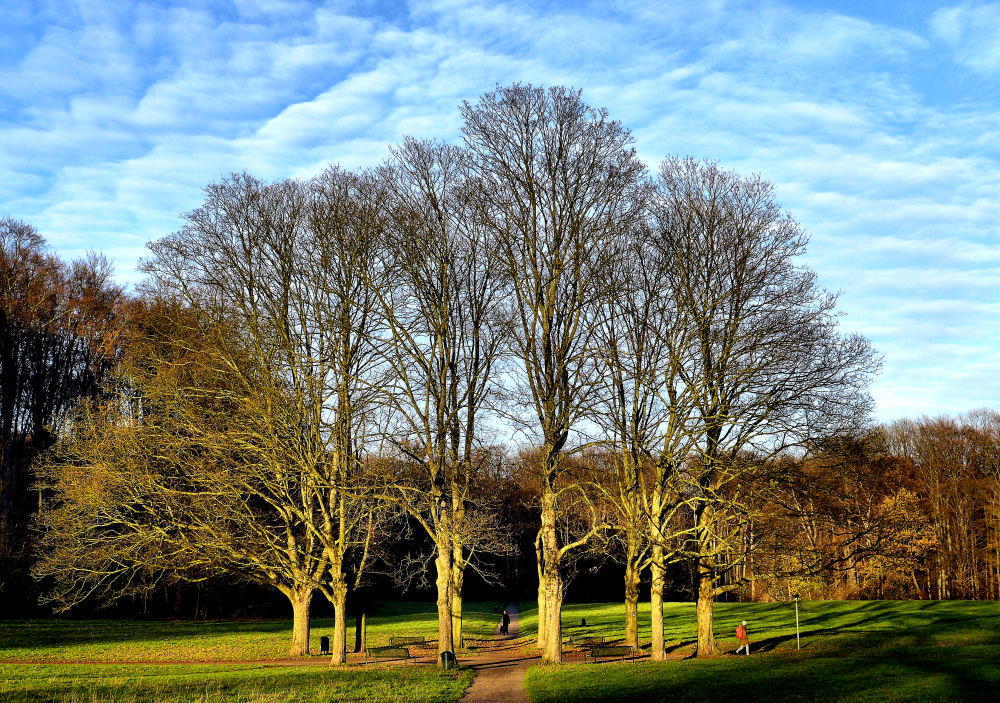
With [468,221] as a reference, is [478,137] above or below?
above

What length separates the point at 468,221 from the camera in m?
25.1

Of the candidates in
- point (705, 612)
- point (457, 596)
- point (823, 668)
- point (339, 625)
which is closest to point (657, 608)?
point (705, 612)

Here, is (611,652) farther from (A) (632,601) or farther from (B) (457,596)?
(B) (457,596)

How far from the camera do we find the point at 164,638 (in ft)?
116

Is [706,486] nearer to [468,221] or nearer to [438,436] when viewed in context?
[438,436]

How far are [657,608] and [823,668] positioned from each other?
18.2 feet

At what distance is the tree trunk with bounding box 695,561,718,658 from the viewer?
84.8 feet

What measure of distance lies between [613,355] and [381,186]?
31.4ft

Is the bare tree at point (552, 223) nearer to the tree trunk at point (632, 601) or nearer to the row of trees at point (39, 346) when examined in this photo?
the tree trunk at point (632, 601)

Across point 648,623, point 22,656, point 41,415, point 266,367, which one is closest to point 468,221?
point 266,367

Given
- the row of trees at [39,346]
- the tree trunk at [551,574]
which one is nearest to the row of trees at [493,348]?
the tree trunk at [551,574]

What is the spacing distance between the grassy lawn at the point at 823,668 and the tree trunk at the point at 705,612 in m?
1.82

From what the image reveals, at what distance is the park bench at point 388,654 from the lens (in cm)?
2707

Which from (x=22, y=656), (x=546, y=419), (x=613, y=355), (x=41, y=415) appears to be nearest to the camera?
(x=546, y=419)
